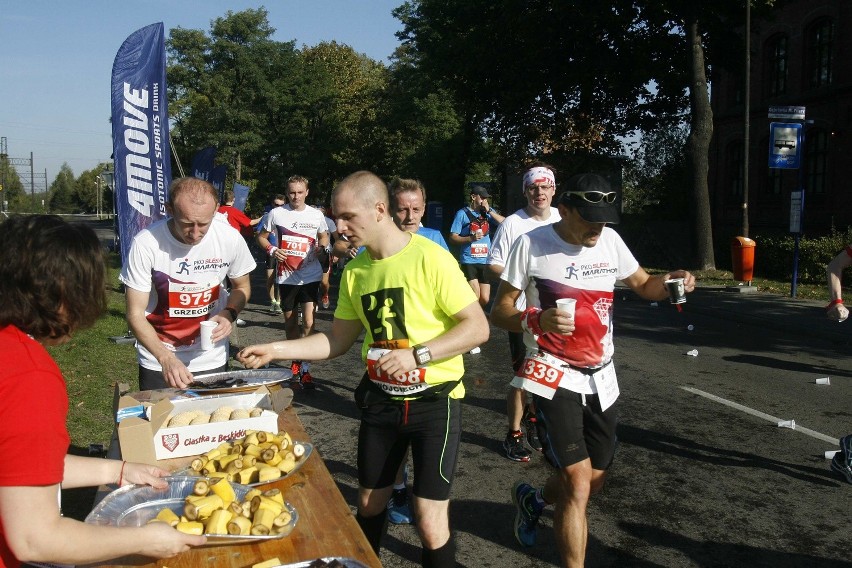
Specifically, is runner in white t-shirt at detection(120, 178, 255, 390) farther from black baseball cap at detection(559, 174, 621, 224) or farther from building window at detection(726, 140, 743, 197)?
building window at detection(726, 140, 743, 197)

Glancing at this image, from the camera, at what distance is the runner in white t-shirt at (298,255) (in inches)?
342

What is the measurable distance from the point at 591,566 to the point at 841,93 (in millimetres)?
27453

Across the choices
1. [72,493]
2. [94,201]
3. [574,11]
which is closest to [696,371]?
[72,493]

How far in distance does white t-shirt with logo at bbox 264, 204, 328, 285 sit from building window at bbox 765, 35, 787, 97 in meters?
27.1

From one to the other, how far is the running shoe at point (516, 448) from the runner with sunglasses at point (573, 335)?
2073 mm

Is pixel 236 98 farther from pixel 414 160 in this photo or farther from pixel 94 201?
pixel 94 201

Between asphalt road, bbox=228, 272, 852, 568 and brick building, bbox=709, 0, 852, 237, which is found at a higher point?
brick building, bbox=709, 0, 852, 237

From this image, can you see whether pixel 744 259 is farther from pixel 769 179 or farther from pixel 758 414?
pixel 769 179

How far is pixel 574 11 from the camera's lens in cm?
2453

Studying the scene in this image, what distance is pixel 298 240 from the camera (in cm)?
922

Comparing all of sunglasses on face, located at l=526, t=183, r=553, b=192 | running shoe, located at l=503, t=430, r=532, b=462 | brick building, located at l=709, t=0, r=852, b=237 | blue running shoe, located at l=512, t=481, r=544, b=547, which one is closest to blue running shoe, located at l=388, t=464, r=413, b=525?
blue running shoe, located at l=512, t=481, r=544, b=547

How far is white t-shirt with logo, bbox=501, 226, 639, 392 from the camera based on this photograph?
3734 millimetres

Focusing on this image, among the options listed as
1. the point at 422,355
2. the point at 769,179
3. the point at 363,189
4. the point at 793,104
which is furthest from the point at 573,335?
the point at 769,179

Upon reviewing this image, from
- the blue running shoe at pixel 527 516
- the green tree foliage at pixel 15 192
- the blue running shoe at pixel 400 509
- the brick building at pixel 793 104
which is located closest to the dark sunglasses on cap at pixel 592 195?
the blue running shoe at pixel 527 516
